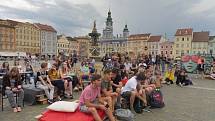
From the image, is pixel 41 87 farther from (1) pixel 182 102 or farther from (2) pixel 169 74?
(2) pixel 169 74

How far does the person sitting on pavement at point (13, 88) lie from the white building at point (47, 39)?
342 ft

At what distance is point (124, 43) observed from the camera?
4761 inches

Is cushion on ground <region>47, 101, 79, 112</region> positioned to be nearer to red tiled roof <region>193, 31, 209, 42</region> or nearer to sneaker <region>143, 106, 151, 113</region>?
sneaker <region>143, 106, 151, 113</region>

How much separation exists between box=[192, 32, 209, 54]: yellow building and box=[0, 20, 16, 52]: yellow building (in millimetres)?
61376

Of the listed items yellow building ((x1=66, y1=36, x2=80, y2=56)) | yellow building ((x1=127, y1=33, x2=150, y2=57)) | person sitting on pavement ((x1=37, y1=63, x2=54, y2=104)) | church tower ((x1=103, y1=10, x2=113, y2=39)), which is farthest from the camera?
yellow building ((x1=66, y1=36, x2=80, y2=56))

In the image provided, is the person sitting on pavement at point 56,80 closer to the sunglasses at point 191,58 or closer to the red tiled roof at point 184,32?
the sunglasses at point 191,58

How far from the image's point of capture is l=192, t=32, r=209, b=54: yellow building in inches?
3387

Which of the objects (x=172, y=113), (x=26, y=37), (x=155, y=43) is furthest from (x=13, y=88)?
(x=155, y=43)

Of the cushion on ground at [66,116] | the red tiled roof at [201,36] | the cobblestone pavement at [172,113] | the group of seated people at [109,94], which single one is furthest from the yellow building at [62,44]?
the cushion on ground at [66,116]

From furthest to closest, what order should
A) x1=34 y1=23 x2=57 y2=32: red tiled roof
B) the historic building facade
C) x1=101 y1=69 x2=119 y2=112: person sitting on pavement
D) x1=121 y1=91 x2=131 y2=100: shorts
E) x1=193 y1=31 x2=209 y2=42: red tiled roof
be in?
the historic building facade, x1=34 y1=23 x2=57 y2=32: red tiled roof, x1=193 y1=31 x2=209 y2=42: red tiled roof, x1=121 y1=91 x2=131 y2=100: shorts, x1=101 y1=69 x2=119 y2=112: person sitting on pavement

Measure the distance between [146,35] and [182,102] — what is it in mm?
103334

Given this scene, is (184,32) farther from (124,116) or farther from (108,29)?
(124,116)

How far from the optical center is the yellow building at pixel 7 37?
88.5m

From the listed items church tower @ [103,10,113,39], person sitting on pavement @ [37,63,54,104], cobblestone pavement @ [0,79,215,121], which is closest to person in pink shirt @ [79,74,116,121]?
cobblestone pavement @ [0,79,215,121]
